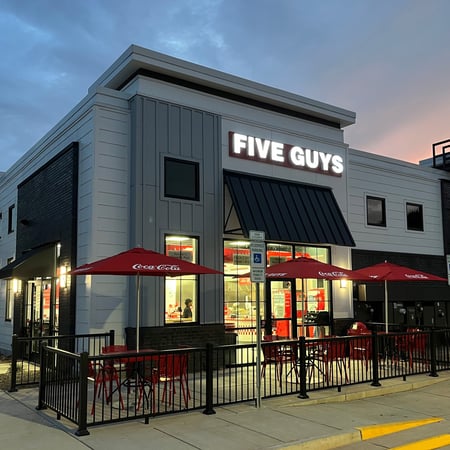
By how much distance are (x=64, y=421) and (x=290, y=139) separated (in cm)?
1041

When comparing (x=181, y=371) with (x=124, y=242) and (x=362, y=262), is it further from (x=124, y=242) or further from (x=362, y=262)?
(x=362, y=262)

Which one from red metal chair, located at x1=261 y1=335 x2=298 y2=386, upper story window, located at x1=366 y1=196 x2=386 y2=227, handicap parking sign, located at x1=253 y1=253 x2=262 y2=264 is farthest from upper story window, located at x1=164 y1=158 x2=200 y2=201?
upper story window, located at x1=366 y1=196 x2=386 y2=227

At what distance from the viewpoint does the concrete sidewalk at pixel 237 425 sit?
22.5 ft

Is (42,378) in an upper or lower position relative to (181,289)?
lower

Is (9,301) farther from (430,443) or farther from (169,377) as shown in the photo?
(430,443)

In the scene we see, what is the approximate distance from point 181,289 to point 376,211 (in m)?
8.44

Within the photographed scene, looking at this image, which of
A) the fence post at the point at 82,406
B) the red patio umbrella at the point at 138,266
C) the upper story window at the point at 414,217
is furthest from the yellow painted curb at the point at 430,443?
the upper story window at the point at 414,217

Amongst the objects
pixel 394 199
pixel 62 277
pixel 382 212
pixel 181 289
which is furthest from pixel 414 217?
pixel 62 277

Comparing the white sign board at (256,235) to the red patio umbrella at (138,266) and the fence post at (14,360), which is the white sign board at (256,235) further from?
the fence post at (14,360)

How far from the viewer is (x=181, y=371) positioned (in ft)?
28.5

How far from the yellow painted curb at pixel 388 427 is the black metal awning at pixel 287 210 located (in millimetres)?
5938

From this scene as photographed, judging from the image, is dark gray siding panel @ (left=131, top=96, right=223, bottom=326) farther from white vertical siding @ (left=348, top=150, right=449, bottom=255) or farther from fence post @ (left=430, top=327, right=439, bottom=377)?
white vertical siding @ (left=348, top=150, right=449, bottom=255)

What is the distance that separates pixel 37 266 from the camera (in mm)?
14266

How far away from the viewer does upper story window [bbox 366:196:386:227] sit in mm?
17828
